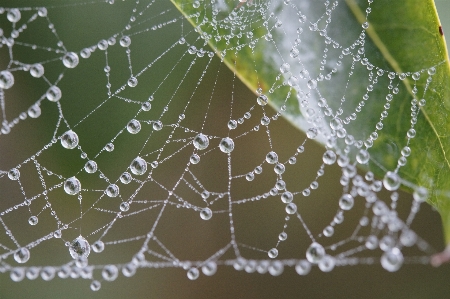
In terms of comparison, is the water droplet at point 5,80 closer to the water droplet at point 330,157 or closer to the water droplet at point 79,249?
the water droplet at point 79,249

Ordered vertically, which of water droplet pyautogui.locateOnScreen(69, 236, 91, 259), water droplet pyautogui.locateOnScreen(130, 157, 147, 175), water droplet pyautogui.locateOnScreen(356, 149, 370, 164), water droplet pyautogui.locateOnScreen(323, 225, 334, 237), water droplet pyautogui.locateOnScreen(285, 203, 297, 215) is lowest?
water droplet pyautogui.locateOnScreen(323, 225, 334, 237)

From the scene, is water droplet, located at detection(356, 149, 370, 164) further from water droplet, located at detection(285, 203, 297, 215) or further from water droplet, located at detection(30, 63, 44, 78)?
water droplet, located at detection(30, 63, 44, 78)

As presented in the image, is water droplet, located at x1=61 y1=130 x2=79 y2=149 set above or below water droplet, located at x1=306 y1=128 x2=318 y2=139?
above

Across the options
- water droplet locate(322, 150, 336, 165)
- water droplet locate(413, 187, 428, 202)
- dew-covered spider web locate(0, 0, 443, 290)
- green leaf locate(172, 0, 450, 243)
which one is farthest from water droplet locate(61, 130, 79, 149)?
water droplet locate(413, 187, 428, 202)

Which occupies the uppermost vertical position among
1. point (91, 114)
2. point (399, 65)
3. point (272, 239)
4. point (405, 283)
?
point (91, 114)

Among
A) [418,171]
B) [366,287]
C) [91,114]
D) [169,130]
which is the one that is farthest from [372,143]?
[366,287]

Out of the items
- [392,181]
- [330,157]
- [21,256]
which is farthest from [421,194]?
[21,256]

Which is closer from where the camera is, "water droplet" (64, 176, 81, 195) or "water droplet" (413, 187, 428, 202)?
"water droplet" (413, 187, 428, 202)

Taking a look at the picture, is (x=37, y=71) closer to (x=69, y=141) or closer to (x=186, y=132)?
(x=69, y=141)

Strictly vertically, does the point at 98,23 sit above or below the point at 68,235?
above

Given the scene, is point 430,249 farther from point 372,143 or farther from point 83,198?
point 83,198
